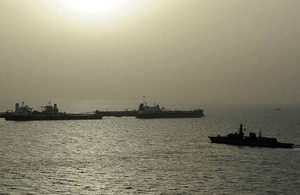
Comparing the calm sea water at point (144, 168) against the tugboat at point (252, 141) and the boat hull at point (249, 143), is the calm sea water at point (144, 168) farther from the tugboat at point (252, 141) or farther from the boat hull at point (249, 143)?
the tugboat at point (252, 141)

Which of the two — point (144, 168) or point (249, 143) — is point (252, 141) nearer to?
point (249, 143)

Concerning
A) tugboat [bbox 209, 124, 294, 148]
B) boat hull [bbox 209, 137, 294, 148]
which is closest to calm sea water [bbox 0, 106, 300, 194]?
boat hull [bbox 209, 137, 294, 148]

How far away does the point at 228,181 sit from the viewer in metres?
64.8

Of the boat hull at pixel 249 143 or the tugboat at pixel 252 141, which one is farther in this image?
the tugboat at pixel 252 141

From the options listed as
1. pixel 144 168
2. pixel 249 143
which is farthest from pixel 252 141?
pixel 144 168

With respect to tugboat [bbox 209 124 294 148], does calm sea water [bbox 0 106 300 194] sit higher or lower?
lower

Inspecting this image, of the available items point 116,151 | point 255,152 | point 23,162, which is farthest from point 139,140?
point 23,162

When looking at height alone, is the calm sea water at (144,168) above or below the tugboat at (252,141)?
below

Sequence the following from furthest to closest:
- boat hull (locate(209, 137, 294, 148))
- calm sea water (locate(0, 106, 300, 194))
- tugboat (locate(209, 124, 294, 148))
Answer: tugboat (locate(209, 124, 294, 148)), boat hull (locate(209, 137, 294, 148)), calm sea water (locate(0, 106, 300, 194))

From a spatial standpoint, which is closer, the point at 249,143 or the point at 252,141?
the point at 249,143

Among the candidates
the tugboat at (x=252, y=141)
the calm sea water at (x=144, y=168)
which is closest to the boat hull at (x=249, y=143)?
the tugboat at (x=252, y=141)

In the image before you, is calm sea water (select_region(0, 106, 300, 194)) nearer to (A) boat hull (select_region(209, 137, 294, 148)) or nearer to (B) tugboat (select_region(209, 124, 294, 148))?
(A) boat hull (select_region(209, 137, 294, 148))

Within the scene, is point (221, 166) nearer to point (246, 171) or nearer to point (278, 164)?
point (246, 171)

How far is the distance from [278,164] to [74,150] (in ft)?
139
